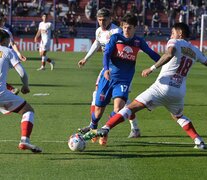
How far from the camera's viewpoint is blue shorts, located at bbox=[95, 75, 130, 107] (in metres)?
12.5

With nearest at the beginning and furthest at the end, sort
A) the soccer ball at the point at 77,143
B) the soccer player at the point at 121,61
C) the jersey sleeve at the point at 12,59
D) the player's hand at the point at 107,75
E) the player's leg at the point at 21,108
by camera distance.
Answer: the jersey sleeve at the point at 12,59, the player's leg at the point at 21,108, the soccer ball at the point at 77,143, the player's hand at the point at 107,75, the soccer player at the point at 121,61

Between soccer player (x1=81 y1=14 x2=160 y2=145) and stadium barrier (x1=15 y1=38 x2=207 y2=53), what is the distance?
38.3 m

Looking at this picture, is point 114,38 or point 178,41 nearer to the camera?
point 178,41

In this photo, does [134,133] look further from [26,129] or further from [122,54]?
[26,129]

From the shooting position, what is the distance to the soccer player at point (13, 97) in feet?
36.0

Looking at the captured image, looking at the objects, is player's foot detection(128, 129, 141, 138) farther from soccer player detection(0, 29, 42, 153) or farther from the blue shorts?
soccer player detection(0, 29, 42, 153)

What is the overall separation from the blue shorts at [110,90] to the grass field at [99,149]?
0.75 m

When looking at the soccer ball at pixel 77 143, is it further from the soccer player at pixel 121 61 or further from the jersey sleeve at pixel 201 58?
the jersey sleeve at pixel 201 58

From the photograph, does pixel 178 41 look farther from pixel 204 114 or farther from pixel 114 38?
pixel 204 114

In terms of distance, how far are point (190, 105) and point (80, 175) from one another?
398 inches

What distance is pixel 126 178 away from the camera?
31.4 feet

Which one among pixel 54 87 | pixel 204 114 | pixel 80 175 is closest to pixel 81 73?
pixel 54 87

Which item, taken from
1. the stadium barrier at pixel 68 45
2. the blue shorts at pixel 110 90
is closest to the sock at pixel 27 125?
the blue shorts at pixel 110 90

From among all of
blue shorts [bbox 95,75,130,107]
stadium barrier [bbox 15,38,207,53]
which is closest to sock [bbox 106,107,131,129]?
blue shorts [bbox 95,75,130,107]
